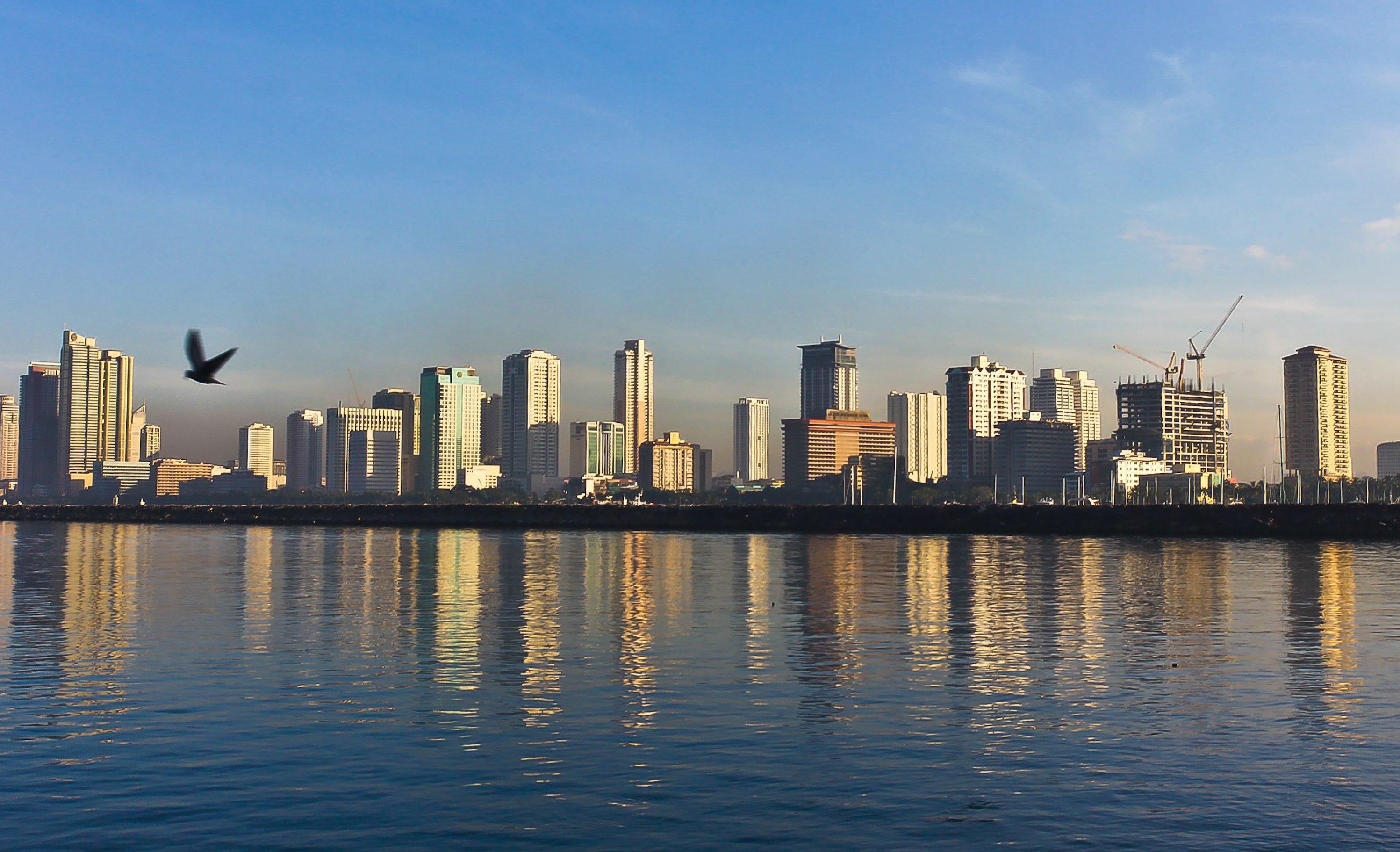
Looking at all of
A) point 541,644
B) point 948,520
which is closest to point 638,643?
point 541,644

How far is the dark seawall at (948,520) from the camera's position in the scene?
129 metres

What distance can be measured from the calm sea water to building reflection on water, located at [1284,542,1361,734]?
156mm

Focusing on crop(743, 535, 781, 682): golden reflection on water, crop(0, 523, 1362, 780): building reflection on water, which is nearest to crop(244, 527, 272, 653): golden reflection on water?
crop(0, 523, 1362, 780): building reflection on water

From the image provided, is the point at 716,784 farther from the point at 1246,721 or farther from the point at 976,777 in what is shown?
the point at 1246,721

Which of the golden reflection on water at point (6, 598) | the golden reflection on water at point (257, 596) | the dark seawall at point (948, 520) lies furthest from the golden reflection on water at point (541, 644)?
the dark seawall at point (948, 520)

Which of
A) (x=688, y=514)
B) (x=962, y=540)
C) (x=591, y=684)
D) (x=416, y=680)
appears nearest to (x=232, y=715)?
(x=416, y=680)

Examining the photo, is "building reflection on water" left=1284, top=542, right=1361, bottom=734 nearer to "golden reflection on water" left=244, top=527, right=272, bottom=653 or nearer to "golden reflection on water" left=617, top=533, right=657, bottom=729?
"golden reflection on water" left=617, top=533, right=657, bottom=729

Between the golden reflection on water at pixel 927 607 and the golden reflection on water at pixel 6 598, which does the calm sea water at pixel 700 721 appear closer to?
the golden reflection on water at pixel 927 607

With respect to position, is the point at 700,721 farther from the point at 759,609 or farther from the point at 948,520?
the point at 948,520

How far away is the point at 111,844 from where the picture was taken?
15.6 meters

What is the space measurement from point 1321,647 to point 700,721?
20209 mm

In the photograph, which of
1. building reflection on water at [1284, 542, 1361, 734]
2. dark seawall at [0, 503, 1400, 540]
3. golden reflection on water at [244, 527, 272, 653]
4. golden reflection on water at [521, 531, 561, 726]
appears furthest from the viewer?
dark seawall at [0, 503, 1400, 540]

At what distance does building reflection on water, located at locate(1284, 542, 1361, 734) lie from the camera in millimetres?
24125

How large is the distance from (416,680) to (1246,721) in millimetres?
17561
